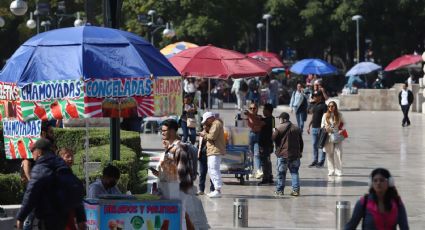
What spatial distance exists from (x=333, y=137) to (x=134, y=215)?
35.3 ft

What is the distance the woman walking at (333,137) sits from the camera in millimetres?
22453

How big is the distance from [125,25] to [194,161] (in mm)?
53229

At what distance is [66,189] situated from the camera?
10844 mm

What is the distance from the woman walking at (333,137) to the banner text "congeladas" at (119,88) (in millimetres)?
10850

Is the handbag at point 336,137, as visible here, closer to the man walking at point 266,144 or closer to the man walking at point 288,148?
the man walking at point 266,144

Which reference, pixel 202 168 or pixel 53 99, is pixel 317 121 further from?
pixel 53 99

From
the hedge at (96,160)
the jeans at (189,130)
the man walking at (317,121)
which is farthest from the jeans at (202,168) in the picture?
the jeans at (189,130)

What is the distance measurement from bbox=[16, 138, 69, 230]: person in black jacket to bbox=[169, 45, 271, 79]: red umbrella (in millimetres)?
11388

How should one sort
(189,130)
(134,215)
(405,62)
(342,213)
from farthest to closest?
(405,62), (189,130), (342,213), (134,215)

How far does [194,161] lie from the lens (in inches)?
578

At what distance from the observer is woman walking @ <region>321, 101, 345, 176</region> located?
73.7ft

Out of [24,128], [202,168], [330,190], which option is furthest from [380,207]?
[330,190]

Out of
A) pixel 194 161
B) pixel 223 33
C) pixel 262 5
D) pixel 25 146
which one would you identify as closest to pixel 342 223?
pixel 194 161

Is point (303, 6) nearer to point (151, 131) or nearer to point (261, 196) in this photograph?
point (151, 131)
